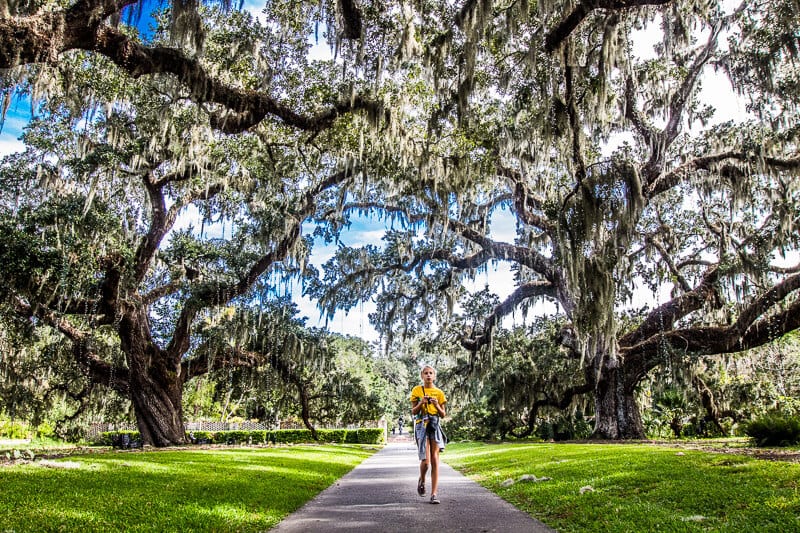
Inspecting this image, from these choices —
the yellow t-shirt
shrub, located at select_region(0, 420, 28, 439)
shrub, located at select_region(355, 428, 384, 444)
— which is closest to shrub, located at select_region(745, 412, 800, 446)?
the yellow t-shirt

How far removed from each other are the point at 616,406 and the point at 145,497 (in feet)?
51.6

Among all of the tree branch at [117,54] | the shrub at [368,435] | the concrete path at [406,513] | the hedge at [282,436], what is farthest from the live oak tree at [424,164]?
the shrub at [368,435]

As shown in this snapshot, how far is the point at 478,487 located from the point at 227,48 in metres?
9.12

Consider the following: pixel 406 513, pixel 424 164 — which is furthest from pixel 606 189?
pixel 406 513

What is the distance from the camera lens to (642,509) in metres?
4.82

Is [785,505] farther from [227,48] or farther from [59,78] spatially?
[59,78]

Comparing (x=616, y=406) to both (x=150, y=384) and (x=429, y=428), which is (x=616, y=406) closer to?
(x=429, y=428)

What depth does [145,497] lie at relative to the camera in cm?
550

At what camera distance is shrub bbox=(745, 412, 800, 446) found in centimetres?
1133

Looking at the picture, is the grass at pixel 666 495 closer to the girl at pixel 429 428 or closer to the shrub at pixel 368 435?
the girl at pixel 429 428

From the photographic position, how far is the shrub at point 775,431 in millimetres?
11328

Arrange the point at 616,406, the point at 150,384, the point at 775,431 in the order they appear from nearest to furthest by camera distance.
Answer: the point at 775,431, the point at 150,384, the point at 616,406

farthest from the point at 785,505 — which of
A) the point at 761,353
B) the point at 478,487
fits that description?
the point at 761,353

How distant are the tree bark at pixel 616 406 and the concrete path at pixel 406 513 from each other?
37.4 feet
